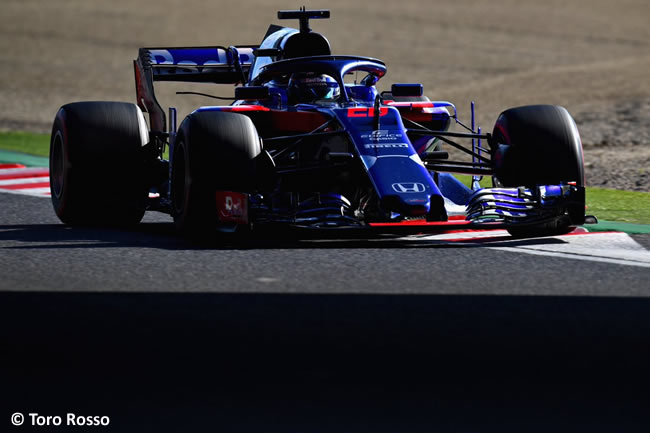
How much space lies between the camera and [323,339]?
575cm

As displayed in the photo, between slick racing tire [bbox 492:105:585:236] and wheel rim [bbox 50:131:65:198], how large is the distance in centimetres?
331

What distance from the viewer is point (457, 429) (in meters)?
4.43

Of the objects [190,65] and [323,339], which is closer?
[323,339]

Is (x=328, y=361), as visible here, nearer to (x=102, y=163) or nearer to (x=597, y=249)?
(x=597, y=249)

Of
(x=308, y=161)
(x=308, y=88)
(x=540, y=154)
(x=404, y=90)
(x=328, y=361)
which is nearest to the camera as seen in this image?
(x=328, y=361)

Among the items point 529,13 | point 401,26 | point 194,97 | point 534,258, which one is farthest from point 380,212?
point 529,13

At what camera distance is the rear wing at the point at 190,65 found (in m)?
10.9

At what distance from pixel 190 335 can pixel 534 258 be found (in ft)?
9.66

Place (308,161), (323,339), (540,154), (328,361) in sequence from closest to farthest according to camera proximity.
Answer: (328,361) → (323,339) → (540,154) → (308,161)

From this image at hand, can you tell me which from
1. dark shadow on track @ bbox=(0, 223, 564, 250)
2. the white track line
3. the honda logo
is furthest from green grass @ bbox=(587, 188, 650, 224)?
the honda logo

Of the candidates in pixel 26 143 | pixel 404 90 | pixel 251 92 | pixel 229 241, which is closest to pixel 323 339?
pixel 229 241

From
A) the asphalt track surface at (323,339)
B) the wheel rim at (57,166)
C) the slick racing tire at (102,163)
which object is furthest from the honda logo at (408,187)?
the wheel rim at (57,166)

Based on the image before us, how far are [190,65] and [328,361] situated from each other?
636 cm

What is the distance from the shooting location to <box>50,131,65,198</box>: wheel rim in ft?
33.2
